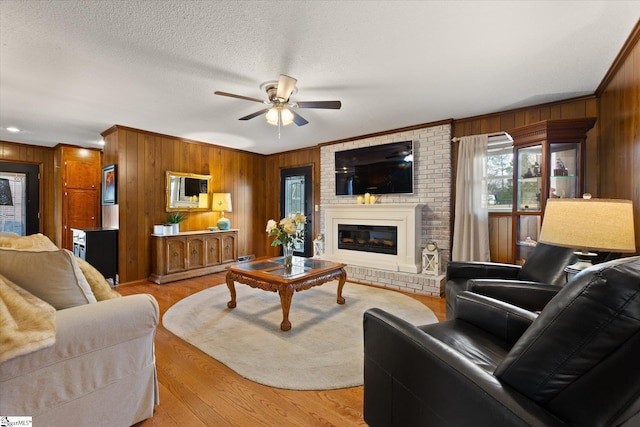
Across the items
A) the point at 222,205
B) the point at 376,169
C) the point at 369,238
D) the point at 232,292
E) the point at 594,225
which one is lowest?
the point at 232,292

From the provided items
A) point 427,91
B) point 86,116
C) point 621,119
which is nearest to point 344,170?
point 427,91

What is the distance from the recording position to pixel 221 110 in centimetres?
363

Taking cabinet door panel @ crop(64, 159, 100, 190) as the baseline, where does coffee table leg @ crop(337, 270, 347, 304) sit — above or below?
below

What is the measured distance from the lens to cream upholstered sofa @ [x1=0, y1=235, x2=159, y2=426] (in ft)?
4.00

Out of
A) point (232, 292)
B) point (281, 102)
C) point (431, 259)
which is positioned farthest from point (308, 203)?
point (281, 102)

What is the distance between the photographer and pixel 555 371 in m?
0.79

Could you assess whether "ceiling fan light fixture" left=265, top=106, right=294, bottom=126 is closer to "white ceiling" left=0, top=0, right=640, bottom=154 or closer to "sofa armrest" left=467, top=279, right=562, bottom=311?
"white ceiling" left=0, top=0, right=640, bottom=154

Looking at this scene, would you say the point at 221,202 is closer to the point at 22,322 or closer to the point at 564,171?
the point at 22,322

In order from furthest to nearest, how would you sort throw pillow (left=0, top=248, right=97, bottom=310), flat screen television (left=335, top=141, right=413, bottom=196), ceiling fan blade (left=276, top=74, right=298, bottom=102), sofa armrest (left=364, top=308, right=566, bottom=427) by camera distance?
flat screen television (left=335, top=141, right=413, bottom=196) < ceiling fan blade (left=276, top=74, right=298, bottom=102) < throw pillow (left=0, top=248, right=97, bottom=310) < sofa armrest (left=364, top=308, right=566, bottom=427)

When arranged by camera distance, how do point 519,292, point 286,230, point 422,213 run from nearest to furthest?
point 519,292 → point 286,230 → point 422,213

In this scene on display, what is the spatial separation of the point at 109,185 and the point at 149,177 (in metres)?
0.58

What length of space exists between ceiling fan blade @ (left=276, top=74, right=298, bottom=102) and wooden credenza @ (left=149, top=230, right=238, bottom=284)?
320 cm

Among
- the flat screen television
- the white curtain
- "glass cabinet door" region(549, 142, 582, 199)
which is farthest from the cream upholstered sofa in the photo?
"glass cabinet door" region(549, 142, 582, 199)

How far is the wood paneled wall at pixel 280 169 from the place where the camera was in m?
5.82
